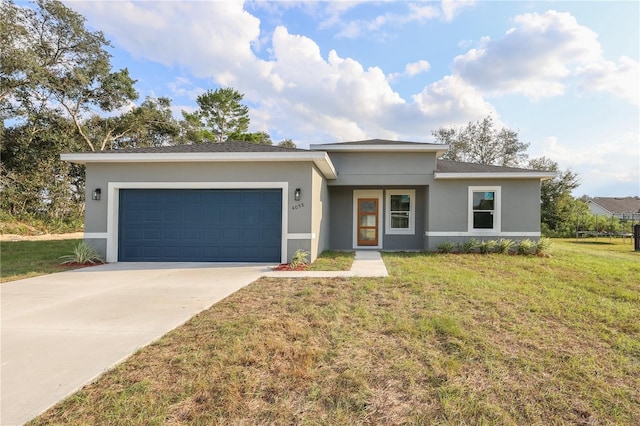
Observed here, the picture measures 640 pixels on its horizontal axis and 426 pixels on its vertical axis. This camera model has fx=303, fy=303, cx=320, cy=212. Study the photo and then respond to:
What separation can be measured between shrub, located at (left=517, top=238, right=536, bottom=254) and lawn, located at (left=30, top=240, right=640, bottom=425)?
5108 millimetres

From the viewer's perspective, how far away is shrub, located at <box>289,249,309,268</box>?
26.3 ft

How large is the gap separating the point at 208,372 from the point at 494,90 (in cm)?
1704

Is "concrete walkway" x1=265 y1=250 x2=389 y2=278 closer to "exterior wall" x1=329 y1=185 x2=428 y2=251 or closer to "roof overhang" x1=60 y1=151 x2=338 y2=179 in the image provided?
"roof overhang" x1=60 y1=151 x2=338 y2=179

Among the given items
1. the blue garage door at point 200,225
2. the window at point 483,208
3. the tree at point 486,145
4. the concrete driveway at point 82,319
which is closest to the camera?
the concrete driveway at point 82,319

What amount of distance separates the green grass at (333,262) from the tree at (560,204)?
20.1 metres

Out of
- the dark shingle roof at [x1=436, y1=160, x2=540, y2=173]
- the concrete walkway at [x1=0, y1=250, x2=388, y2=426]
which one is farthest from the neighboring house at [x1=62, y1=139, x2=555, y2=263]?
the dark shingle roof at [x1=436, y1=160, x2=540, y2=173]

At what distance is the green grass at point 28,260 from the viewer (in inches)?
277

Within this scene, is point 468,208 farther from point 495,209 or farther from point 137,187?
point 137,187

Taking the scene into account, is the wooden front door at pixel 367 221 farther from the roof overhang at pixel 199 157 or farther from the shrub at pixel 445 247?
the roof overhang at pixel 199 157

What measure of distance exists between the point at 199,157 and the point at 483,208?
9.65m

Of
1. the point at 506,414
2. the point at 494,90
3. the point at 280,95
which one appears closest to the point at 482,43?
the point at 494,90

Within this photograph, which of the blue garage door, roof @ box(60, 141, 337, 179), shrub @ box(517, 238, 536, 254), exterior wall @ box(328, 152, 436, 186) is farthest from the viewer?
exterior wall @ box(328, 152, 436, 186)

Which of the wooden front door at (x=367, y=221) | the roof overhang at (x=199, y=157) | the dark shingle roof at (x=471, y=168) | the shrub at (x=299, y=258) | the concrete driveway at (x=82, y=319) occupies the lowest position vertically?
the concrete driveway at (x=82, y=319)

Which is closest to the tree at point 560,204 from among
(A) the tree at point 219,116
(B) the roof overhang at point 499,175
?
(B) the roof overhang at point 499,175
